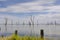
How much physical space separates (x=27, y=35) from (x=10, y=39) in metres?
0.42

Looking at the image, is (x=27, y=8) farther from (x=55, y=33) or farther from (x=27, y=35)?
(x=55, y=33)

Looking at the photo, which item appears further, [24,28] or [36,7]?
[24,28]

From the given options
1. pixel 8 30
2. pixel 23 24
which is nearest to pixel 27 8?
pixel 23 24

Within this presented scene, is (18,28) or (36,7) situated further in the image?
(18,28)

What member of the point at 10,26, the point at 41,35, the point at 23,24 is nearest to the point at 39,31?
the point at 41,35

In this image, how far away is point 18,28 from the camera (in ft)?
15.6

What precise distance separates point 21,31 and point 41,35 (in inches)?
19.7

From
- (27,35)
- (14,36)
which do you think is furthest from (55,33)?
(14,36)

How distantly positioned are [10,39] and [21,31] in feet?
1.16

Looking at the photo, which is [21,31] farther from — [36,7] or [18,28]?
[36,7]

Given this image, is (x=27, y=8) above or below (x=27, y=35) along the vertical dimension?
above

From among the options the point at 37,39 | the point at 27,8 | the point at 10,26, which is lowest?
the point at 37,39

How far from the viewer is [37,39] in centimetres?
448

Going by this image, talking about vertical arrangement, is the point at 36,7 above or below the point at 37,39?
above
